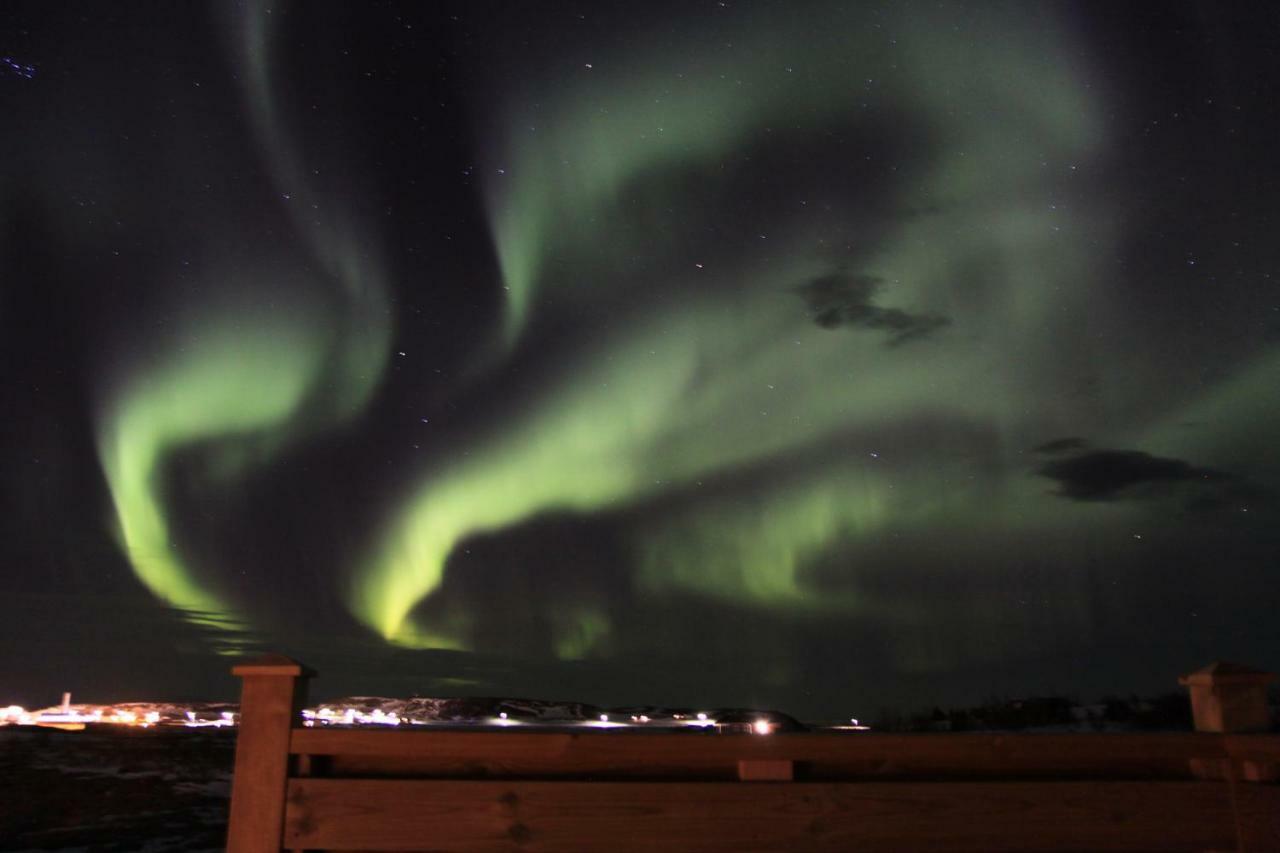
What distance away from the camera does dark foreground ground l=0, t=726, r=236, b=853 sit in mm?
11727

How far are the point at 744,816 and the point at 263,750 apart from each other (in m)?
1.88

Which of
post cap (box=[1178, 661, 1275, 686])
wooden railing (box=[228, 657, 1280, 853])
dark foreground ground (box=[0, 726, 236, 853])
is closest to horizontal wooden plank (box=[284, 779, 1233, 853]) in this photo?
wooden railing (box=[228, 657, 1280, 853])

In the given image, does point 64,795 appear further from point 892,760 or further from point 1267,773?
point 1267,773

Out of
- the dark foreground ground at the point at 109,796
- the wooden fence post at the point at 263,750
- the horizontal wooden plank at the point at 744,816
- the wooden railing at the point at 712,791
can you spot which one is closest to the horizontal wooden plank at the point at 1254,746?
the wooden railing at the point at 712,791

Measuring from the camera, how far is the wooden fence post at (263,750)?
11.7ft

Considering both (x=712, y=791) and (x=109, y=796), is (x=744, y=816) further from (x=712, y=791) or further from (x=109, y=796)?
(x=109, y=796)

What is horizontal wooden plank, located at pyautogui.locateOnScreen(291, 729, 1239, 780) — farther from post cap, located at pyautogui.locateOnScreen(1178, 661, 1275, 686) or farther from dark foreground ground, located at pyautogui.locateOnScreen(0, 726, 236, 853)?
dark foreground ground, located at pyautogui.locateOnScreen(0, 726, 236, 853)

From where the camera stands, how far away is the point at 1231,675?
4.00 m

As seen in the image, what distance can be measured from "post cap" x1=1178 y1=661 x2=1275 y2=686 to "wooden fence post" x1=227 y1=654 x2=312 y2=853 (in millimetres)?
3817

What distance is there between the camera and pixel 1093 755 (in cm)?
384

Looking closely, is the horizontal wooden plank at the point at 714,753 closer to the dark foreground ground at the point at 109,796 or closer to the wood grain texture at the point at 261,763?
the wood grain texture at the point at 261,763

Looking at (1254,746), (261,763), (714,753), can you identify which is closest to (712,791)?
(714,753)

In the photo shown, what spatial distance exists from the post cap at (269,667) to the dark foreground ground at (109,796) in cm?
901

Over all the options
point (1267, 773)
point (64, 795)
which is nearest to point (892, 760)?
point (1267, 773)
